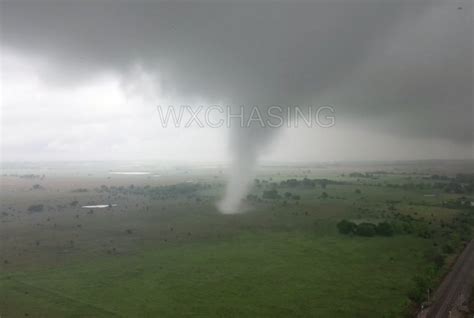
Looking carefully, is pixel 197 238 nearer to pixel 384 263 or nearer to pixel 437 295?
pixel 384 263

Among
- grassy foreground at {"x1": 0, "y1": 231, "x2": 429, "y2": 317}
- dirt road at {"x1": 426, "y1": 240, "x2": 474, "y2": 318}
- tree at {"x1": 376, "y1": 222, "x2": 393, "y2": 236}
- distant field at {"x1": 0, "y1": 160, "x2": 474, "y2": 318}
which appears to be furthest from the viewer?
tree at {"x1": 376, "y1": 222, "x2": 393, "y2": 236}

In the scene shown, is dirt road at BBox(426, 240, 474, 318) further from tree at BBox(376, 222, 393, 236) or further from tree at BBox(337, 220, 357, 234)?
tree at BBox(337, 220, 357, 234)

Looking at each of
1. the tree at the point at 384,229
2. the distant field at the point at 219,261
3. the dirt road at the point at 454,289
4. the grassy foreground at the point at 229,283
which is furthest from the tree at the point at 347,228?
the dirt road at the point at 454,289

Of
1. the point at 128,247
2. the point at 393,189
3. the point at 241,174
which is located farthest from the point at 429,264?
the point at 393,189

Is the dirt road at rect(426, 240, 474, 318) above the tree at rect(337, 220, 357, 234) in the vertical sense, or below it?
below

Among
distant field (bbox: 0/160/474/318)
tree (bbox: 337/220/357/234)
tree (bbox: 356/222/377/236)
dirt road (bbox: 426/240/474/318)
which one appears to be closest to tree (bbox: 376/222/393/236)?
tree (bbox: 356/222/377/236)

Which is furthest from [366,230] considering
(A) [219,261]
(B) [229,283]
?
(B) [229,283]

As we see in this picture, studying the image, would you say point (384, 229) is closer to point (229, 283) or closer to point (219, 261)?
point (219, 261)

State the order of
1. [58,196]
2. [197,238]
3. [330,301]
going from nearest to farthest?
[330,301] < [197,238] < [58,196]
